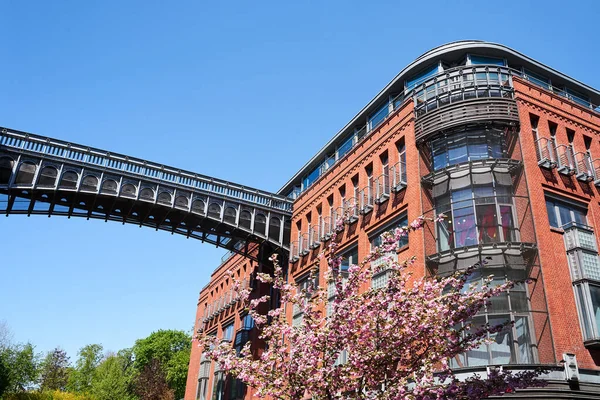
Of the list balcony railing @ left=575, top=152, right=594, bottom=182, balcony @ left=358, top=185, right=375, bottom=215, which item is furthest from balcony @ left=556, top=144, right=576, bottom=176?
balcony @ left=358, top=185, right=375, bottom=215

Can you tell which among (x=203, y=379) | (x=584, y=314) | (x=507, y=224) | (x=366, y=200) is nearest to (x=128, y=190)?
(x=366, y=200)

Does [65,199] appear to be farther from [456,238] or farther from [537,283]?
[537,283]

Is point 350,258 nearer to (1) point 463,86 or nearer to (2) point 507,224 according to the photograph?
(2) point 507,224

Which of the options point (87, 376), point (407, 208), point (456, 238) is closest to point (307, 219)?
point (407, 208)

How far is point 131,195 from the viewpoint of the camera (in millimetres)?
31906

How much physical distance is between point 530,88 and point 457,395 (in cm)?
1856

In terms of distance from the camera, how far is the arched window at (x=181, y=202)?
109 feet

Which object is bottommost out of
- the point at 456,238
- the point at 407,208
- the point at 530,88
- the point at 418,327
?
the point at 418,327

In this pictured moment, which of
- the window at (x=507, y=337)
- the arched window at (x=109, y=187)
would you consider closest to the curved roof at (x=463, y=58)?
the window at (x=507, y=337)

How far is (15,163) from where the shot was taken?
28.7m

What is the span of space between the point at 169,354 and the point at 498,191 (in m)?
70.7

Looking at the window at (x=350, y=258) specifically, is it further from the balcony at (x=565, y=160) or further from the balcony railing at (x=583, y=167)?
the balcony railing at (x=583, y=167)

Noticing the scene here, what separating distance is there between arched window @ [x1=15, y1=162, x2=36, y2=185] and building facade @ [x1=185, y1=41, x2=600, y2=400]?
55.3 ft

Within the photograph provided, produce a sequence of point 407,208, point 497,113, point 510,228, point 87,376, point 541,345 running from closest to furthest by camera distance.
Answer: point 541,345
point 510,228
point 497,113
point 407,208
point 87,376
